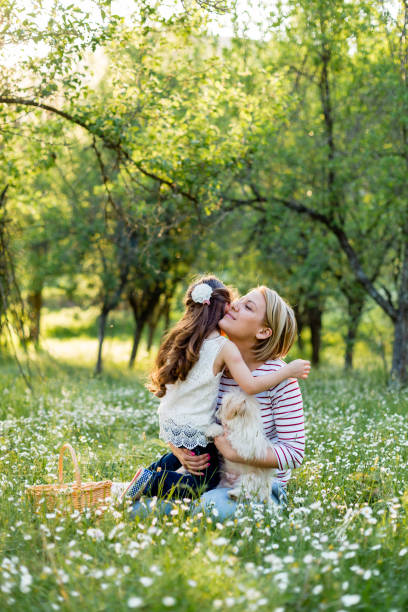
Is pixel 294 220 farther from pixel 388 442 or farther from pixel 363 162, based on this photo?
pixel 388 442

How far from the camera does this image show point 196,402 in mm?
4566

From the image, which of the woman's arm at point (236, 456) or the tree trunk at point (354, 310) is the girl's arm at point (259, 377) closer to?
the woman's arm at point (236, 456)

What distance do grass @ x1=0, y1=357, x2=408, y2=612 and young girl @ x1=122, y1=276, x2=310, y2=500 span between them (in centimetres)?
38

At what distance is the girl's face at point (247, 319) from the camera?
180 inches

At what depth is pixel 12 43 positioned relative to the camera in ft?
20.2

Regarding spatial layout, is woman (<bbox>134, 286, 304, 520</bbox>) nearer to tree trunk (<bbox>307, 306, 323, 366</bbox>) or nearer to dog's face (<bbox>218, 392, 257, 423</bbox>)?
dog's face (<bbox>218, 392, 257, 423</bbox>)

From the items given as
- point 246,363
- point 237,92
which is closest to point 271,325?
point 246,363

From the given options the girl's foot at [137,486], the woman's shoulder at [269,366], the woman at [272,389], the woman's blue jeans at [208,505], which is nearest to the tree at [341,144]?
the woman at [272,389]

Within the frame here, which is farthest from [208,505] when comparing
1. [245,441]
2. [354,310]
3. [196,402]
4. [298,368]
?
[354,310]

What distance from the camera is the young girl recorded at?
4.38 meters

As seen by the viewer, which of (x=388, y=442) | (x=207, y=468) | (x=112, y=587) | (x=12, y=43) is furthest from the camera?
(x=12, y=43)

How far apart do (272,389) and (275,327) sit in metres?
0.45

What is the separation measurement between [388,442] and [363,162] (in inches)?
263

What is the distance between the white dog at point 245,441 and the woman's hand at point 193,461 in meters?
0.16
